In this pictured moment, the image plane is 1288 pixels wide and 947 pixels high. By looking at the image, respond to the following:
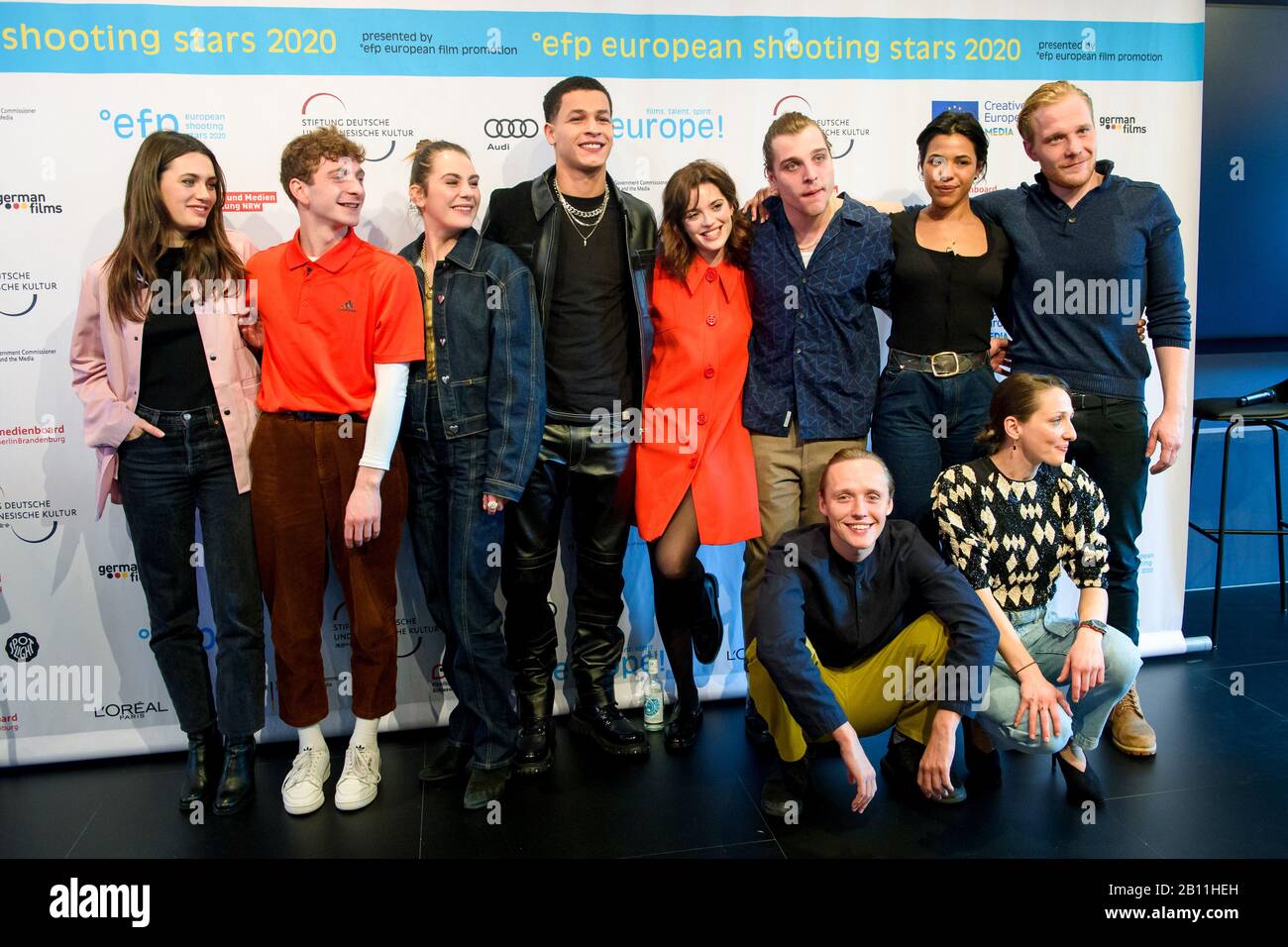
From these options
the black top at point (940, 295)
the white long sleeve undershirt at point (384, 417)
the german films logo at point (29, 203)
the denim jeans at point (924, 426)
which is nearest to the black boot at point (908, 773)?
the denim jeans at point (924, 426)

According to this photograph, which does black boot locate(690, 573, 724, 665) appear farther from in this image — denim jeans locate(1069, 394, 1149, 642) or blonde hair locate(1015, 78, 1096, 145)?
blonde hair locate(1015, 78, 1096, 145)

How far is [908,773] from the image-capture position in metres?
2.91

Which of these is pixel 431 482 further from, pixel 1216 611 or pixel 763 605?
pixel 1216 611

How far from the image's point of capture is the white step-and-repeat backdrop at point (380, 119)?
3189 mm

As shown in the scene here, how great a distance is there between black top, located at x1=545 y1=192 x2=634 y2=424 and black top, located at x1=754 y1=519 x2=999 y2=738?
708 mm

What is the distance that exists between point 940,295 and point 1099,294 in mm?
498

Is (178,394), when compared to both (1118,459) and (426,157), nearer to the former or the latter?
(426,157)

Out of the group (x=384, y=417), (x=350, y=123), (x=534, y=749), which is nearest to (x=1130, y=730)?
(x=534, y=749)

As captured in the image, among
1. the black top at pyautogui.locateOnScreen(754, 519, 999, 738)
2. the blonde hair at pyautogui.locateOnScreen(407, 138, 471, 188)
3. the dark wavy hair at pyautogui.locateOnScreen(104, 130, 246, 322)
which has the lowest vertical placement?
the black top at pyautogui.locateOnScreen(754, 519, 999, 738)

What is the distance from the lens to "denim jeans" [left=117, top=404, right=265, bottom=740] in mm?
2842

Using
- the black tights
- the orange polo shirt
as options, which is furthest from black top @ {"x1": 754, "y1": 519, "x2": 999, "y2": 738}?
the orange polo shirt

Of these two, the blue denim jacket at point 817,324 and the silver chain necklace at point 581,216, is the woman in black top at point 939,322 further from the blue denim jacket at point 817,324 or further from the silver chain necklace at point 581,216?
the silver chain necklace at point 581,216

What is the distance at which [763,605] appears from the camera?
2711 millimetres
